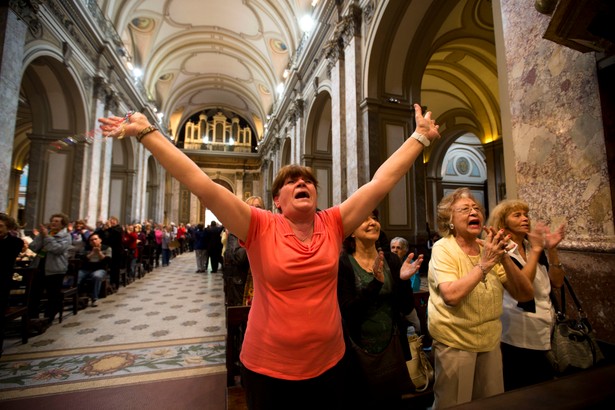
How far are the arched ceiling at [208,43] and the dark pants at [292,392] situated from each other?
36.2 feet

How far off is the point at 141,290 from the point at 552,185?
7.11 meters

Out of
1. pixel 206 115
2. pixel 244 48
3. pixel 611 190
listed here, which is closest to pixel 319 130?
pixel 244 48

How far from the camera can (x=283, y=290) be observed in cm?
102

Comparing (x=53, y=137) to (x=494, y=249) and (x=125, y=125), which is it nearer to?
(x=125, y=125)

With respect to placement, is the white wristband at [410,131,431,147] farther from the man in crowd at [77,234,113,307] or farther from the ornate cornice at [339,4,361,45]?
the ornate cornice at [339,4,361,45]

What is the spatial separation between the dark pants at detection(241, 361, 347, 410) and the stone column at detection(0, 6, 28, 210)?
7090 mm

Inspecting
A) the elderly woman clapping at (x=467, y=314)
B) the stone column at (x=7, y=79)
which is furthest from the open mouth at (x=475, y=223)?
the stone column at (x=7, y=79)

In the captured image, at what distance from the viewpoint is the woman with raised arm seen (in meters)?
0.98

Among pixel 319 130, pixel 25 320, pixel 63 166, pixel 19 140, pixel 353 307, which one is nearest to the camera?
pixel 353 307

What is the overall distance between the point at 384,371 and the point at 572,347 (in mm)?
949

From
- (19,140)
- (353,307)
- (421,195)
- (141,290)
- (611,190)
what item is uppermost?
(19,140)

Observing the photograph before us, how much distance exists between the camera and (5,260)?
301cm

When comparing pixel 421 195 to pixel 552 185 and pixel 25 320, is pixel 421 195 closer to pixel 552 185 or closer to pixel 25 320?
pixel 552 185

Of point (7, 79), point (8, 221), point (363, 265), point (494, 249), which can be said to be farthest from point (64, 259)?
point (494, 249)
